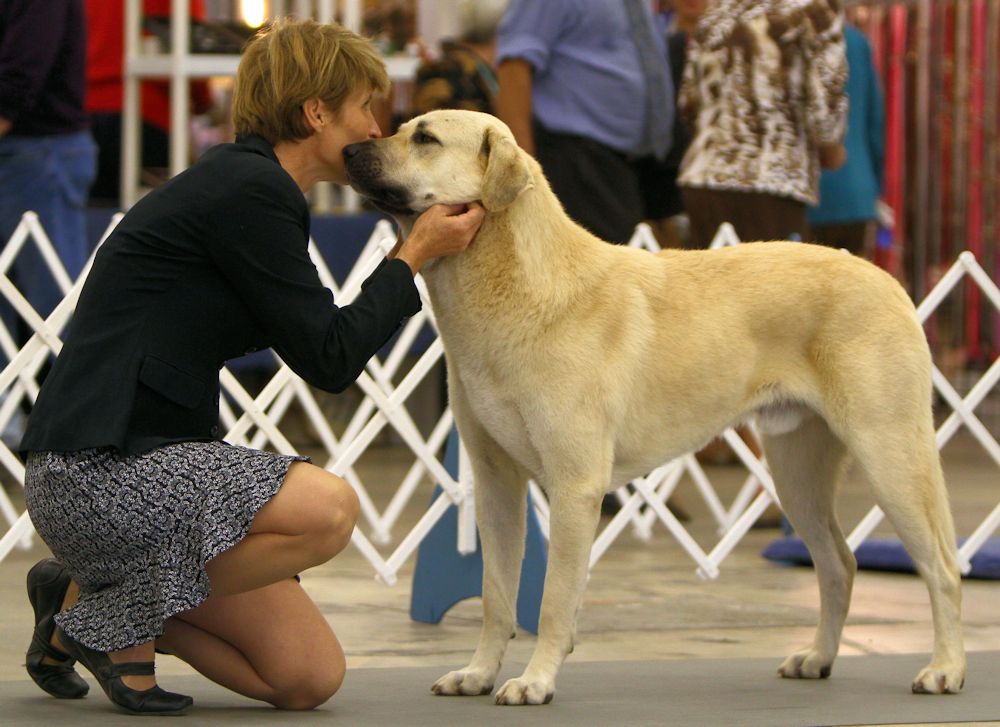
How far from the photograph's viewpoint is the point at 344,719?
10.1 feet

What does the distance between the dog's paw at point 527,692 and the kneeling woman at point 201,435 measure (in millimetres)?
333

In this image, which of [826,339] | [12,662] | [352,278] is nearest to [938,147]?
[352,278]

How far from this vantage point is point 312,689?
10.3 ft

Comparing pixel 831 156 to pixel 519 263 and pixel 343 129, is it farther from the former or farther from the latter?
pixel 343 129

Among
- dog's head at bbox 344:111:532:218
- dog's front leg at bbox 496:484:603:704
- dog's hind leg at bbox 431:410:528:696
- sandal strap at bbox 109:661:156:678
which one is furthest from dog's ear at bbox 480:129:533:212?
sandal strap at bbox 109:661:156:678

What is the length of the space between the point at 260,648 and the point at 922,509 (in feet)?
4.63

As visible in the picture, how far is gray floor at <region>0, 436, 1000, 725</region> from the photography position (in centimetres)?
311

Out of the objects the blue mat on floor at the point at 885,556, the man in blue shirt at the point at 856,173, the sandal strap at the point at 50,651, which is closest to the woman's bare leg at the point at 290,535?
the sandal strap at the point at 50,651

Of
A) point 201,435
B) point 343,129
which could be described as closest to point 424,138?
point 343,129

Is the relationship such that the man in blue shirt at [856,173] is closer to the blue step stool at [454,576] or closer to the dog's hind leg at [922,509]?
the blue step stool at [454,576]

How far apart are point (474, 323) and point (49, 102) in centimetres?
302

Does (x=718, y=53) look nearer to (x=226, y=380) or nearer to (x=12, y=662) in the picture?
(x=226, y=380)

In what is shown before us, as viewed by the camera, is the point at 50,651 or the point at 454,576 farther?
the point at 454,576

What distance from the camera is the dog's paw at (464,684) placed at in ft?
10.8
